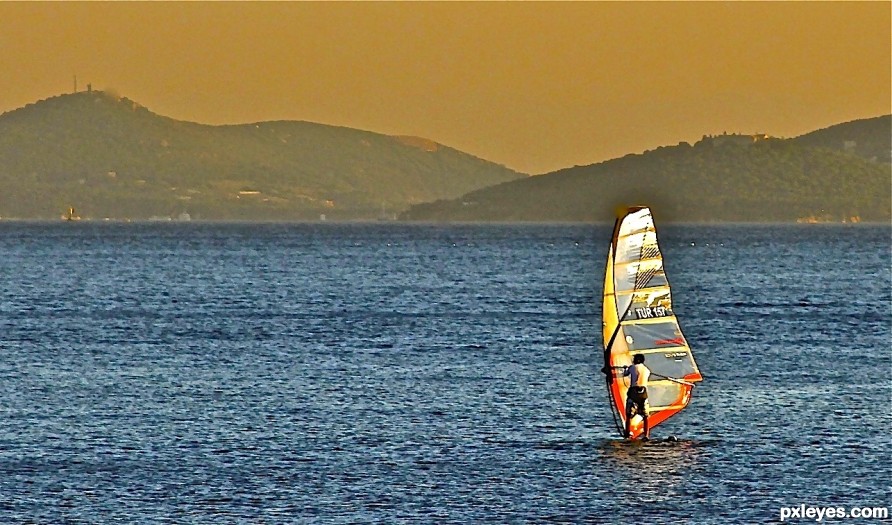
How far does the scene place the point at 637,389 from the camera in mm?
48250

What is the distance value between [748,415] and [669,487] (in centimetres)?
1352

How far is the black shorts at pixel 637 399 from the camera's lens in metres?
48.3

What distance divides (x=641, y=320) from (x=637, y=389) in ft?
7.09

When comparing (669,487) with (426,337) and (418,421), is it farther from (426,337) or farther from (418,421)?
(426,337)

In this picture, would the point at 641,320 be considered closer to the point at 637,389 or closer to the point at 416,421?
the point at 637,389

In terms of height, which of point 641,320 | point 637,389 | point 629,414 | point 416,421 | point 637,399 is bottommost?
point 416,421

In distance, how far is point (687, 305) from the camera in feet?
389

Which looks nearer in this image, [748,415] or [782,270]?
[748,415]

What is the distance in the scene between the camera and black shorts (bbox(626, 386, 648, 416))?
48.3m

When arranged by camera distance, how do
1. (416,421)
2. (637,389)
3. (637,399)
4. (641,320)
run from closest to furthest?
(637,389), (637,399), (641,320), (416,421)

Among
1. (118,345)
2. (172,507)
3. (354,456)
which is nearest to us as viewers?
(172,507)

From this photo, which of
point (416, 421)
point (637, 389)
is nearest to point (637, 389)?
point (637, 389)

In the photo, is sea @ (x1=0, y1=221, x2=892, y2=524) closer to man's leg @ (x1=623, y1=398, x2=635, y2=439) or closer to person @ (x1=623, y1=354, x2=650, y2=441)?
man's leg @ (x1=623, y1=398, x2=635, y2=439)

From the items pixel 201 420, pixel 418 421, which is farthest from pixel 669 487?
pixel 201 420
